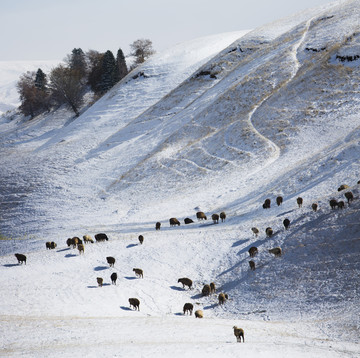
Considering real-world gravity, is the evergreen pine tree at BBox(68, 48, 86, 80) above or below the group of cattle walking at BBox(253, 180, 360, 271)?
above

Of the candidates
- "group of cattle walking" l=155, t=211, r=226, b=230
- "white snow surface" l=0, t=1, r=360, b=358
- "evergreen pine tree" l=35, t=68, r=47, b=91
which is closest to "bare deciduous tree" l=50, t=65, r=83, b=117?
"white snow surface" l=0, t=1, r=360, b=358

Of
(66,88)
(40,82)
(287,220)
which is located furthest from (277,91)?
(40,82)

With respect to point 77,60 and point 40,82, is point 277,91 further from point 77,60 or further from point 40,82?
point 40,82

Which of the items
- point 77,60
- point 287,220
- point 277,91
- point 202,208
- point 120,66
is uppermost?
point 77,60

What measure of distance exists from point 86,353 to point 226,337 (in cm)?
605

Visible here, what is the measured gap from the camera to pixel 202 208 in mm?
41500

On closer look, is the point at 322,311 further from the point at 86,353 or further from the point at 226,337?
the point at 86,353

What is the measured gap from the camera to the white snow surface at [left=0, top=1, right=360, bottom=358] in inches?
763

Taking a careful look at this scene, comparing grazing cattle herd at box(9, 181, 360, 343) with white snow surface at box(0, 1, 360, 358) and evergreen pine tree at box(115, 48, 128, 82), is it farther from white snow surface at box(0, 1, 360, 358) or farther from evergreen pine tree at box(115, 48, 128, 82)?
evergreen pine tree at box(115, 48, 128, 82)

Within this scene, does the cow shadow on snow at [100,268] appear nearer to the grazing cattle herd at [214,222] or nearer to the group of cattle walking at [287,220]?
the grazing cattle herd at [214,222]

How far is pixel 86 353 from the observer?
16.2 m

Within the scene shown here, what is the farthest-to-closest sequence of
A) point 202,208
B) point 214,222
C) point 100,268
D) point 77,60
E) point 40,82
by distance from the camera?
point 77,60 < point 40,82 < point 202,208 < point 214,222 < point 100,268

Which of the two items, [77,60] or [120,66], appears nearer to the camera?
[120,66]

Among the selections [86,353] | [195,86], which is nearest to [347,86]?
[195,86]
